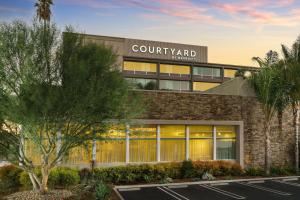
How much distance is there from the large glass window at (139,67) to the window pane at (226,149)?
43.1 metres

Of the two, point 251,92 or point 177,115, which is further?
point 251,92

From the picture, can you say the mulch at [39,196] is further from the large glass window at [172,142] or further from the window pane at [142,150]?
the large glass window at [172,142]

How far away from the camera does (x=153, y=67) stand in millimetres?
64250

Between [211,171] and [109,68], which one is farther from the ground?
[109,68]

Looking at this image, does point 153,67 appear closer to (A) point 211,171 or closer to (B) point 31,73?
(A) point 211,171

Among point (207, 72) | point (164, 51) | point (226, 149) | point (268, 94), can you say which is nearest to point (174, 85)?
point (164, 51)

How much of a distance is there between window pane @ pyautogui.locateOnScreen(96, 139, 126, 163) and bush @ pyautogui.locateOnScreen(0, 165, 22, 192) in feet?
15.9

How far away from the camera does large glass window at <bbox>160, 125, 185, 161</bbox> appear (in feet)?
64.6

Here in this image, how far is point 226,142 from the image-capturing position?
2125 cm

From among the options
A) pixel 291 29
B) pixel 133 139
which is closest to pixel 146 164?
pixel 133 139

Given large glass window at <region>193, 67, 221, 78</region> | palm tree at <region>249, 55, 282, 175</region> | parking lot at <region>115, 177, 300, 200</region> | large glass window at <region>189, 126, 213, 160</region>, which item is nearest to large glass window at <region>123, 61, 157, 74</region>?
large glass window at <region>193, 67, 221, 78</region>

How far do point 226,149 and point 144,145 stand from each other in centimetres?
620

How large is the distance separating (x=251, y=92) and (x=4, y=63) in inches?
665

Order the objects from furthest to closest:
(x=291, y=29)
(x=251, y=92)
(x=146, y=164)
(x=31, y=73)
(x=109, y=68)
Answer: (x=291, y=29), (x=251, y=92), (x=146, y=164), (x=109, y=68), (x=31, y=73)
